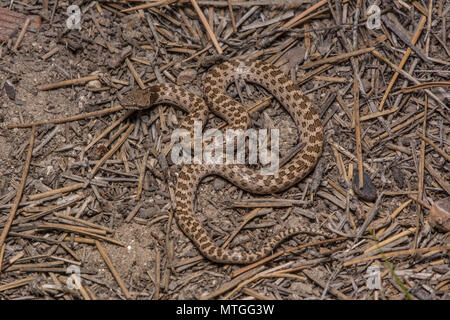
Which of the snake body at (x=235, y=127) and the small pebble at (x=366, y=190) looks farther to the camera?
the small pebble at (x=366, y=190)

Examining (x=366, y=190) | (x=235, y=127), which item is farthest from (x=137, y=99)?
(x=366, y=190)

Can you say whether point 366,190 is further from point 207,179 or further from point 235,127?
point 207,179

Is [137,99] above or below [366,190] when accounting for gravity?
above

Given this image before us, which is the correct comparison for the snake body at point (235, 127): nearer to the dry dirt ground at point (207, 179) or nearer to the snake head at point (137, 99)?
the snake head at point (137, 99)

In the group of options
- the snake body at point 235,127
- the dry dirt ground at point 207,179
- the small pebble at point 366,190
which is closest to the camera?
the dry dirt ground at point 207,179

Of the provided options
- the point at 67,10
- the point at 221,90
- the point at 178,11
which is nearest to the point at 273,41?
the point at 221,90

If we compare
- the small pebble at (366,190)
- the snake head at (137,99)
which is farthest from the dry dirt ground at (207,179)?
the snake head at (137,99)
